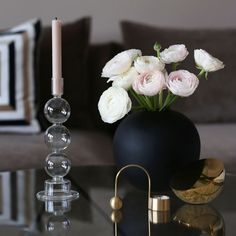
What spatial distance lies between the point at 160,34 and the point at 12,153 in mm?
925

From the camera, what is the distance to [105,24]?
103 inches

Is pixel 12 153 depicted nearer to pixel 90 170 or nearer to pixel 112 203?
pixel 90 170

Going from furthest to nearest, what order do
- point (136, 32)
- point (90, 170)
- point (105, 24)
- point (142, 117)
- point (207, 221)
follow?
point (105, 24), point (136, 32), point (90, 170), point (142, 117), point (207, 221)

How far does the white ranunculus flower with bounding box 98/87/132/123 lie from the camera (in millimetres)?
1093

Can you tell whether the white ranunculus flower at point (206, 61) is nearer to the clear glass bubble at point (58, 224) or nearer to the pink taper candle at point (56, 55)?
the pink taper candle at point (56, 55)

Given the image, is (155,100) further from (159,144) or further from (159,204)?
(159,204)

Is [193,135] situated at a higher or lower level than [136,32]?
lower

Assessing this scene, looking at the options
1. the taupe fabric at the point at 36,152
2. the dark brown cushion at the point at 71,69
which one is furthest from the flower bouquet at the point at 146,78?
the dark brown cushion at the point at 71,69

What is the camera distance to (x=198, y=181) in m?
1.09

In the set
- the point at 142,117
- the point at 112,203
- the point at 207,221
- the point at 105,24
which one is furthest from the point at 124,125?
the point at 105,24

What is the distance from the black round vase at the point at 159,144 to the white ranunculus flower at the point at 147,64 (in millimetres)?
100

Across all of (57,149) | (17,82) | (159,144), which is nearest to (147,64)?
(159,144)

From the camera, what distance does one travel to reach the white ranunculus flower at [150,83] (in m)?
1.09

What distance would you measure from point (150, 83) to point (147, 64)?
49 mm
